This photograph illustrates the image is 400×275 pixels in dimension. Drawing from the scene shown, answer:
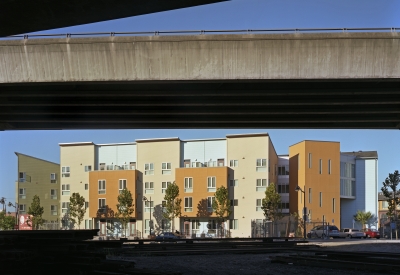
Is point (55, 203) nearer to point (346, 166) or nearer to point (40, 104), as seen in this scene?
point (346, 166)

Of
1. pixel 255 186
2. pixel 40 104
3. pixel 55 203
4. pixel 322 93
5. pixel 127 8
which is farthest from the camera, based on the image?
pixel 55 203

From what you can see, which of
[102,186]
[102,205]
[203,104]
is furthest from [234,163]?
[203,104]

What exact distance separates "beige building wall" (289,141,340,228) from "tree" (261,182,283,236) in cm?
690

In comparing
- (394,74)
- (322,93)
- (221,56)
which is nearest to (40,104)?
(221,56)

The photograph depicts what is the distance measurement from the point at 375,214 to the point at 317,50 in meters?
75.8

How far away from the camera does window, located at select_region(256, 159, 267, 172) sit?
8075 centimetres

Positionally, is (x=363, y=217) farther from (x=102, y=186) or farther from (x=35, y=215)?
(x=35, y=215)

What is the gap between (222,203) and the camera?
77875mm

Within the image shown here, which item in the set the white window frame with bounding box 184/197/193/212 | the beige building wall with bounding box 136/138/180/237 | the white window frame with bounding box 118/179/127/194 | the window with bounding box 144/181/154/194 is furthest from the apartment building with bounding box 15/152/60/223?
the white window frame with bounding box 184/197/193/212

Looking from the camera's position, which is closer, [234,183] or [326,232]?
[326,232]

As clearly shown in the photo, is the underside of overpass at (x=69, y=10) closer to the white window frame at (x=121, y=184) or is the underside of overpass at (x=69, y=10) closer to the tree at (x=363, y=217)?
the white window frame at (x=121, y=184)

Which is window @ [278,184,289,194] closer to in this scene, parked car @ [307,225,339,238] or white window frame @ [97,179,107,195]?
parked car @ [307,225,339,238]

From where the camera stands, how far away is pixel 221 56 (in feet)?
67.2

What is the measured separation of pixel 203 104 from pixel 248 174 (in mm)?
58133
